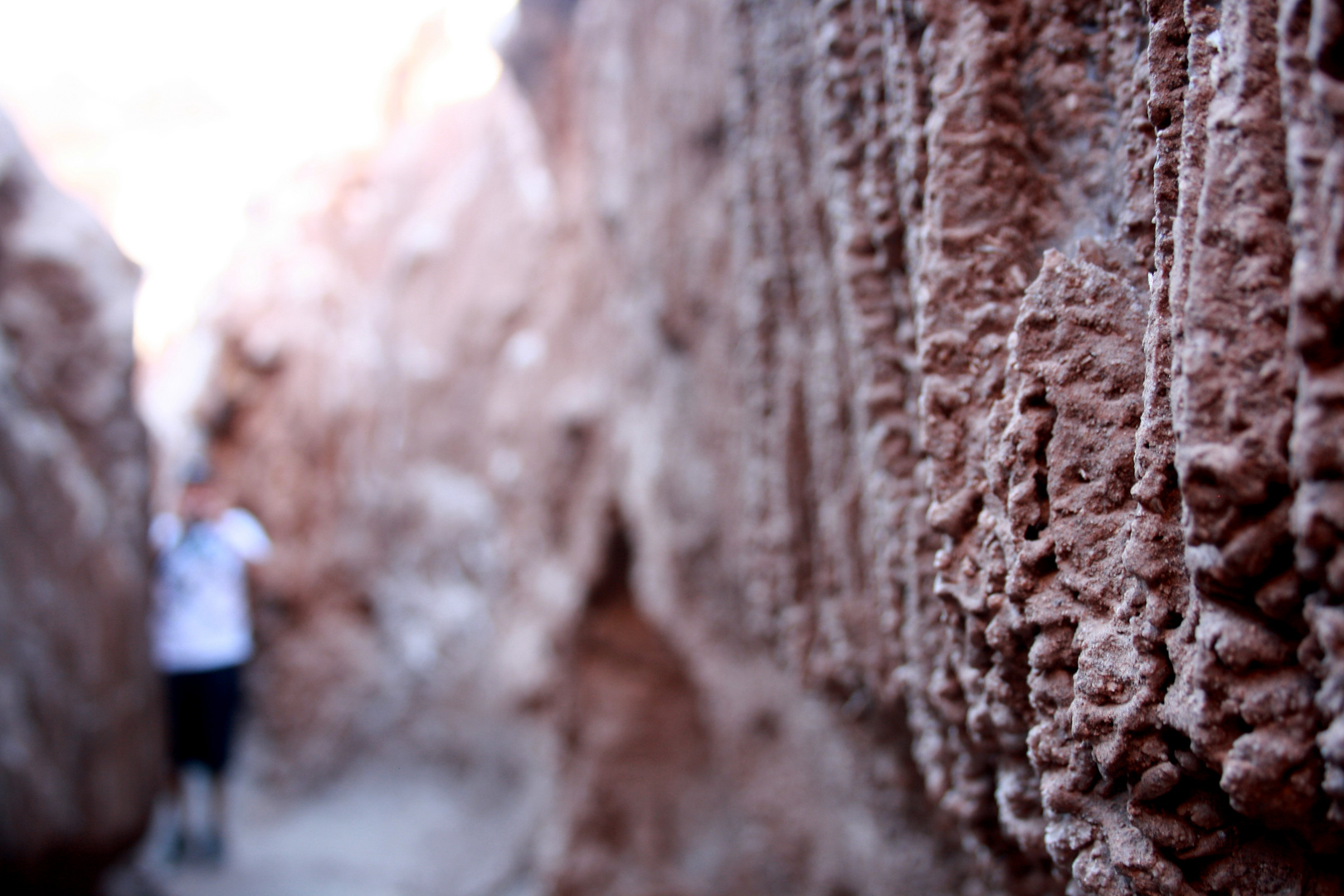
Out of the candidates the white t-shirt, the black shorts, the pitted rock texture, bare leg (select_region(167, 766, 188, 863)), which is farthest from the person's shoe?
the pitted rock texture

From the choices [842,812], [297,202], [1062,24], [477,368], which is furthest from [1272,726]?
[297,202]

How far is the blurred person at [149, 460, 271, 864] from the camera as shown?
2.69m

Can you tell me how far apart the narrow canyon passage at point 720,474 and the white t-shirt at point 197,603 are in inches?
0.6

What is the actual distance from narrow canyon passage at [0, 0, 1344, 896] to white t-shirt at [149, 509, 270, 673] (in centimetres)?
1

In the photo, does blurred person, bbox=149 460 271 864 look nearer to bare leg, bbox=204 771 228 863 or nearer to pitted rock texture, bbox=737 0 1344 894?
bare leg, bbox=204 771 228 863

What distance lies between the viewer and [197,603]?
2.69 m

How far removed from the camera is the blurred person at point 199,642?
2.69 m

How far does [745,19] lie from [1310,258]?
40.7 inches

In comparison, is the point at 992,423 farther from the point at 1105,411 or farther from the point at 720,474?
the point at 720,474

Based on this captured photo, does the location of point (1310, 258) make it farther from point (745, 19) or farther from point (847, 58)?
point (745, 19)

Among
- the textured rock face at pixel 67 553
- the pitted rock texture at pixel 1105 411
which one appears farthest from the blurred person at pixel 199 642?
the pitted rock texture at pixel 1105 411

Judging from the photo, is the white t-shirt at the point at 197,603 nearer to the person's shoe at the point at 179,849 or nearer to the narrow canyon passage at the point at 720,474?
the narrow canyon passage at the point at 720,474

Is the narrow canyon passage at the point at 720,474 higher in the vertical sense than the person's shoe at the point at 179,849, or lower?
higher

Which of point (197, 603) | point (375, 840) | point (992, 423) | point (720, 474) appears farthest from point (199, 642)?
point (992, 423)
